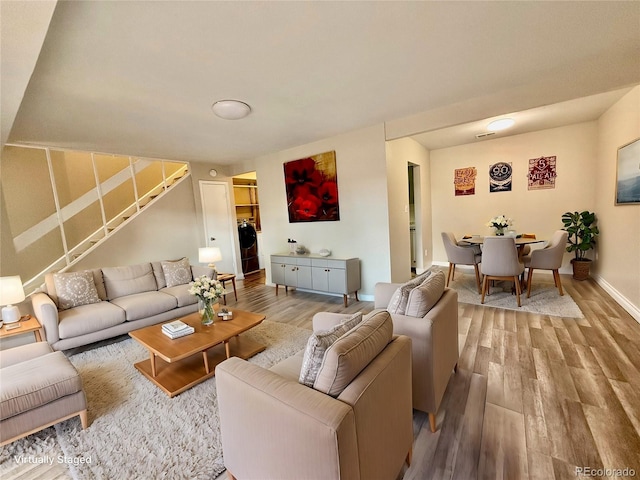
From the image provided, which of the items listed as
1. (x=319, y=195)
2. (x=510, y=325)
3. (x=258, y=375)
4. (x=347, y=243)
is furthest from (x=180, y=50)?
(x=510, y=325)

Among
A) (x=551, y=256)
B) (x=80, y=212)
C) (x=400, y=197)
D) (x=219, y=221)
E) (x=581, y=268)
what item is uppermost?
(x=80, y=212)

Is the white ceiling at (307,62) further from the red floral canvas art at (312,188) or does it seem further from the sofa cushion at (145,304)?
the sofa cushion at (145,304)

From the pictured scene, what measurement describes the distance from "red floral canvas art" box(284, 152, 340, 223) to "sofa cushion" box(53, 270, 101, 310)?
2.99 meters

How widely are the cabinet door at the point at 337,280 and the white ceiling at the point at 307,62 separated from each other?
213 cm

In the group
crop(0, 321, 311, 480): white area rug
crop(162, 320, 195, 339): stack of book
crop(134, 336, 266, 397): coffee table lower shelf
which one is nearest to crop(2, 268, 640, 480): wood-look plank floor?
crop(0, 321, 311, 480): white area rug

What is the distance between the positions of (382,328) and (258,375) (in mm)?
606

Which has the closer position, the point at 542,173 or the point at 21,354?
the point at 21,354

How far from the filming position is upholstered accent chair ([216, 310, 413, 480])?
34.9 inches

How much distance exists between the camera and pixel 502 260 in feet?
11.5

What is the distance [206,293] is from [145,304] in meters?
1.27

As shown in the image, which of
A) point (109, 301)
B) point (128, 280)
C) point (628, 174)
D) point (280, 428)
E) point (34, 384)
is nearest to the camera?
point (280, 428)

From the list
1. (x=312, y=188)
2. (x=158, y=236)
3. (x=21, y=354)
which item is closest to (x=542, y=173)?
(x=312, y=188)

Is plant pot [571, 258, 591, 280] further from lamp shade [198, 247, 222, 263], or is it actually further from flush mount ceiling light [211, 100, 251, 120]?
lamp shade [198, 247, 222, 263]

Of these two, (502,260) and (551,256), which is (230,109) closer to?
(502,260)
